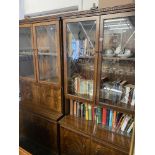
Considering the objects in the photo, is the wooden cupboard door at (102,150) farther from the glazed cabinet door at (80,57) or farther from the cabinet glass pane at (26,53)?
the cabinet glass pane at (26,53)

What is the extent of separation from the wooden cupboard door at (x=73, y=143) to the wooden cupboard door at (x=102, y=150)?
0.07 metres

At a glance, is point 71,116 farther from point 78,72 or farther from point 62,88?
point 78,72

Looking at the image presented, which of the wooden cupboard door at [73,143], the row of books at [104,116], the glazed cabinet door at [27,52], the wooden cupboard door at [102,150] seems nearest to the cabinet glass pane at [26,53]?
the glazed cabinet door at [27,52]

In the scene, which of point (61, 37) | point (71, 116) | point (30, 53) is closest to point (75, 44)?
point (61, 37)

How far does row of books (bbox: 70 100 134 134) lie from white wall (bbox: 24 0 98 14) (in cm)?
125

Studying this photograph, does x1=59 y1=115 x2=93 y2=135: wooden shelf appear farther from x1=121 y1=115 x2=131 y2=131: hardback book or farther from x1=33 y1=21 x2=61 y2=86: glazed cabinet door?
x1=33 y1=21 x2=61 y2=86: glazed cabinet door

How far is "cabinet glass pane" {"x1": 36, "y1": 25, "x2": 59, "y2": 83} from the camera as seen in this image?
6.50 ft

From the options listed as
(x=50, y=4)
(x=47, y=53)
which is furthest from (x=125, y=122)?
(x=50, y=4)

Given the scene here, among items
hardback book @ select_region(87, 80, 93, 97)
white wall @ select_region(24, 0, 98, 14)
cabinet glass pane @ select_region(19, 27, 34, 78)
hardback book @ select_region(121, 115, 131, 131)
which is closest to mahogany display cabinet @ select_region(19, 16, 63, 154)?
cabinet glass pane @ select_region(19, 27, 34, 78)

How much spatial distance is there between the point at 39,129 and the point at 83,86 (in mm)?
880

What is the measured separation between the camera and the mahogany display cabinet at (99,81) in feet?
5.08

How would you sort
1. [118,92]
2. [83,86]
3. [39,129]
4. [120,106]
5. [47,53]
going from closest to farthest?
[120,106] → [118,92] → [83,86] → [47,53] → [39,129]

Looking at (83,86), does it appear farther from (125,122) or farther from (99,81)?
(125,122)

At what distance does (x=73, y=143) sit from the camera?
1.88 metres
